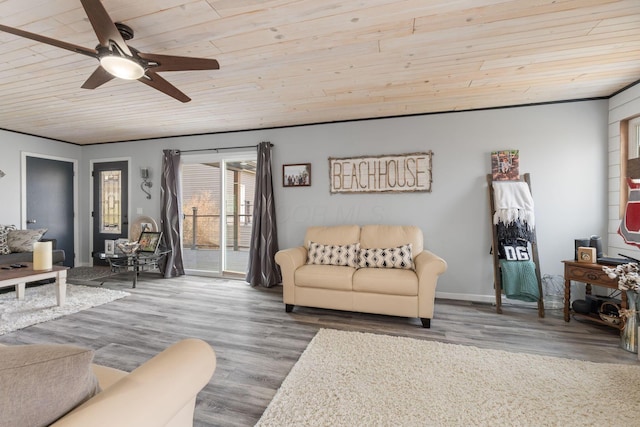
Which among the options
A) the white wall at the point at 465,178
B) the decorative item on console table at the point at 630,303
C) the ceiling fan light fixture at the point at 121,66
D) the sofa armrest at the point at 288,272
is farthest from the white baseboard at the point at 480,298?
the ceiling fan light fixture at the point at 121,66

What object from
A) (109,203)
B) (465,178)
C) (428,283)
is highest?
(465,178)

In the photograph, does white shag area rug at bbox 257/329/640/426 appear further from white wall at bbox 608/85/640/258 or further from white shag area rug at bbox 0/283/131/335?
white shag area rug at bbox 0/283/131/335

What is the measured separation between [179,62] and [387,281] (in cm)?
258

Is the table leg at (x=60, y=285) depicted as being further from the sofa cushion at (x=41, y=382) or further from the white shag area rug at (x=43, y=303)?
the sofa cushion at (x=41, y=382)

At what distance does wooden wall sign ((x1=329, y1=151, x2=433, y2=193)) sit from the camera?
3.79 m

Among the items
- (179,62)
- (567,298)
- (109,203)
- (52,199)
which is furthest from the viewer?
(109,203)

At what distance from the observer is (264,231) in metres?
4.36

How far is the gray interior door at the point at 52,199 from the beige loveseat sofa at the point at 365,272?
483cm

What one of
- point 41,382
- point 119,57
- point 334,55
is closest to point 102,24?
point 119,57

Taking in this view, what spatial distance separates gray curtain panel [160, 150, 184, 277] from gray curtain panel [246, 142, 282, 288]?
145cm

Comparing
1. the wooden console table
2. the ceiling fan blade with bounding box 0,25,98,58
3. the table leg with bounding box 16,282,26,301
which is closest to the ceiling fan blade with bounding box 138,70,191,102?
the ceiling fan blade with bounding box 0,25,98,58

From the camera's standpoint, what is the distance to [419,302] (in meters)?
2.79

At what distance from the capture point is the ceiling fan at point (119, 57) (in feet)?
5.20

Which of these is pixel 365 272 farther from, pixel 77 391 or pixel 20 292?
pixel 20 292
